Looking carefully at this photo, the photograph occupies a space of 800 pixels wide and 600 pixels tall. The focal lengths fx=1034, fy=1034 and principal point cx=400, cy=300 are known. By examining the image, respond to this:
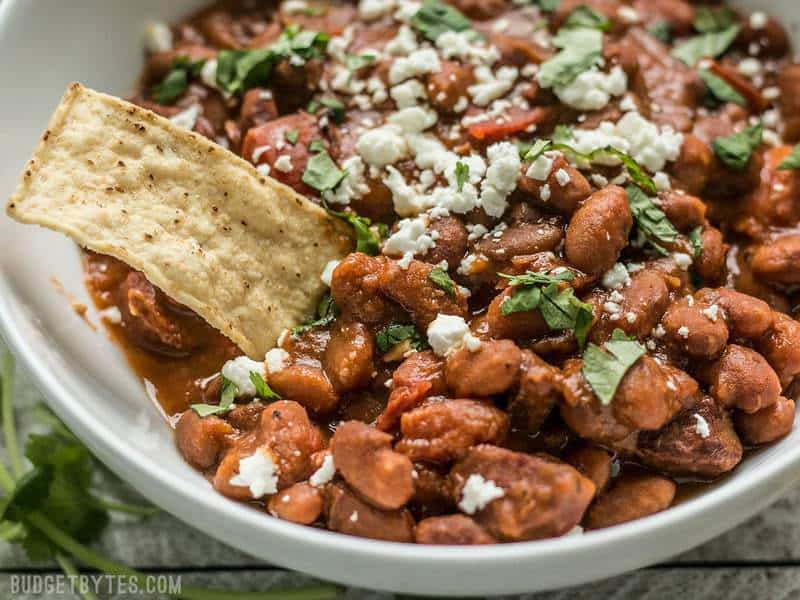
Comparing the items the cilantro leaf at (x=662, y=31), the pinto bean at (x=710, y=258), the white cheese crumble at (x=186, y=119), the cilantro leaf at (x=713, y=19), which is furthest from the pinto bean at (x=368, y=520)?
the cilantro leaf at (x=713, y=19)

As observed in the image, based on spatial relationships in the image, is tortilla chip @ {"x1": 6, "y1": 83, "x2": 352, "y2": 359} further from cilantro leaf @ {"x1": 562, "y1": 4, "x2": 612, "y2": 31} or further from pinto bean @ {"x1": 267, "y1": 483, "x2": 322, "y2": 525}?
cilantro leaf @ {"x1": 562, "y1": 4, "x2": 612, "y2": 31}

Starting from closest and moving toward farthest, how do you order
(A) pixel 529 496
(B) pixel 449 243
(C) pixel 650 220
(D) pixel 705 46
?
1. (A) pixel 529 496
2. (B) pixel 449 243
3. (C) pixel 650 220
4. (D) pixel 705 46

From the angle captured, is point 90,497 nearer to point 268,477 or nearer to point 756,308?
point 268,477

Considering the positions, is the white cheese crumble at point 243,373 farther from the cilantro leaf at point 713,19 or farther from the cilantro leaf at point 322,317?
the cilantro leaf at point 713,19

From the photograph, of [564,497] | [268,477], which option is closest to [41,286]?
[268,477]

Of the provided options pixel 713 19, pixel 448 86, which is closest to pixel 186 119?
pixel 448 86

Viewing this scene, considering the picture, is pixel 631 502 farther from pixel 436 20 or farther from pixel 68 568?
pixel 436 20
